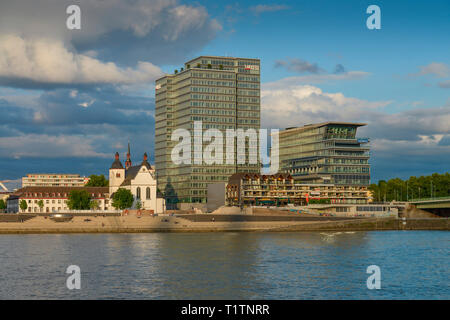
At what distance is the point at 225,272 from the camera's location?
65500 millimetres

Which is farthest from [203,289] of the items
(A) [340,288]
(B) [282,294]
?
(A) [340,288]

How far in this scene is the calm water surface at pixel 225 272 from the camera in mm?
52469

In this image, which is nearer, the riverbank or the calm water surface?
the calm water surface

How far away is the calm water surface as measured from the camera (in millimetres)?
52469

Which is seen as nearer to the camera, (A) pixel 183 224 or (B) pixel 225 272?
(B) pixel 225 272

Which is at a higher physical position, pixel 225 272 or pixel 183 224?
pixel 183 224

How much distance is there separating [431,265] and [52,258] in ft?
158

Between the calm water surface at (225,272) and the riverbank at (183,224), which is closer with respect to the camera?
the calm water surface at (225,272)
